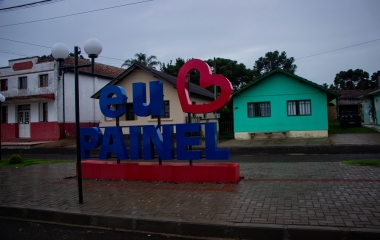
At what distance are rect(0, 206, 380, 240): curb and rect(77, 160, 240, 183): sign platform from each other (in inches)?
117

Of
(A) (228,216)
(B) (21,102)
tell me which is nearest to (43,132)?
(B) (21,102)

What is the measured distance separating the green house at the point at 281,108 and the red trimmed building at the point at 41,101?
46.5 feet

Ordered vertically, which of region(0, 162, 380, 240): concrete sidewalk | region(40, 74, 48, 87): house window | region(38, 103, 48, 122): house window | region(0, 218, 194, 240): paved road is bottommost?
region(0, 218, 194, 240): paved road

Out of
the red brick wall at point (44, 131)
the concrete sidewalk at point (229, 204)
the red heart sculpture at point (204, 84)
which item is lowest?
the concrete sidewalk at point (229, 204)

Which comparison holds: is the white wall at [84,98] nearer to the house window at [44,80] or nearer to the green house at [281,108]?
the house window at [44,80]

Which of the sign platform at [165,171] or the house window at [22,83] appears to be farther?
the house window at [22,83]

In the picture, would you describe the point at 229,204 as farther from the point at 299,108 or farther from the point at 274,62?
the point at 274,62

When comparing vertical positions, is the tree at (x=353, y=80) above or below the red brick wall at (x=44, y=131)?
above

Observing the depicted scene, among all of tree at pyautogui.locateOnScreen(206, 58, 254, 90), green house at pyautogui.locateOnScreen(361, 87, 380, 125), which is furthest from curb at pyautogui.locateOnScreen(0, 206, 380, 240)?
tree at pyautogui.locateOnScreen(206, 58, 254, 90)

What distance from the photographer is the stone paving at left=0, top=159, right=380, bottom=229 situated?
506cm

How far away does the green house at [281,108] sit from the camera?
21797 mm

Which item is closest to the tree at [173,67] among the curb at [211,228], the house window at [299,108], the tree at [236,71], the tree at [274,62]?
the tree at [236,71]

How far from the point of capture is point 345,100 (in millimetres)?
42250

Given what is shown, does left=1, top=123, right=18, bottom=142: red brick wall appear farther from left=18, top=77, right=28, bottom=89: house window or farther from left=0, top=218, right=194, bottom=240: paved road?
left=0, top=218, right=194, bottom=240: paved road
